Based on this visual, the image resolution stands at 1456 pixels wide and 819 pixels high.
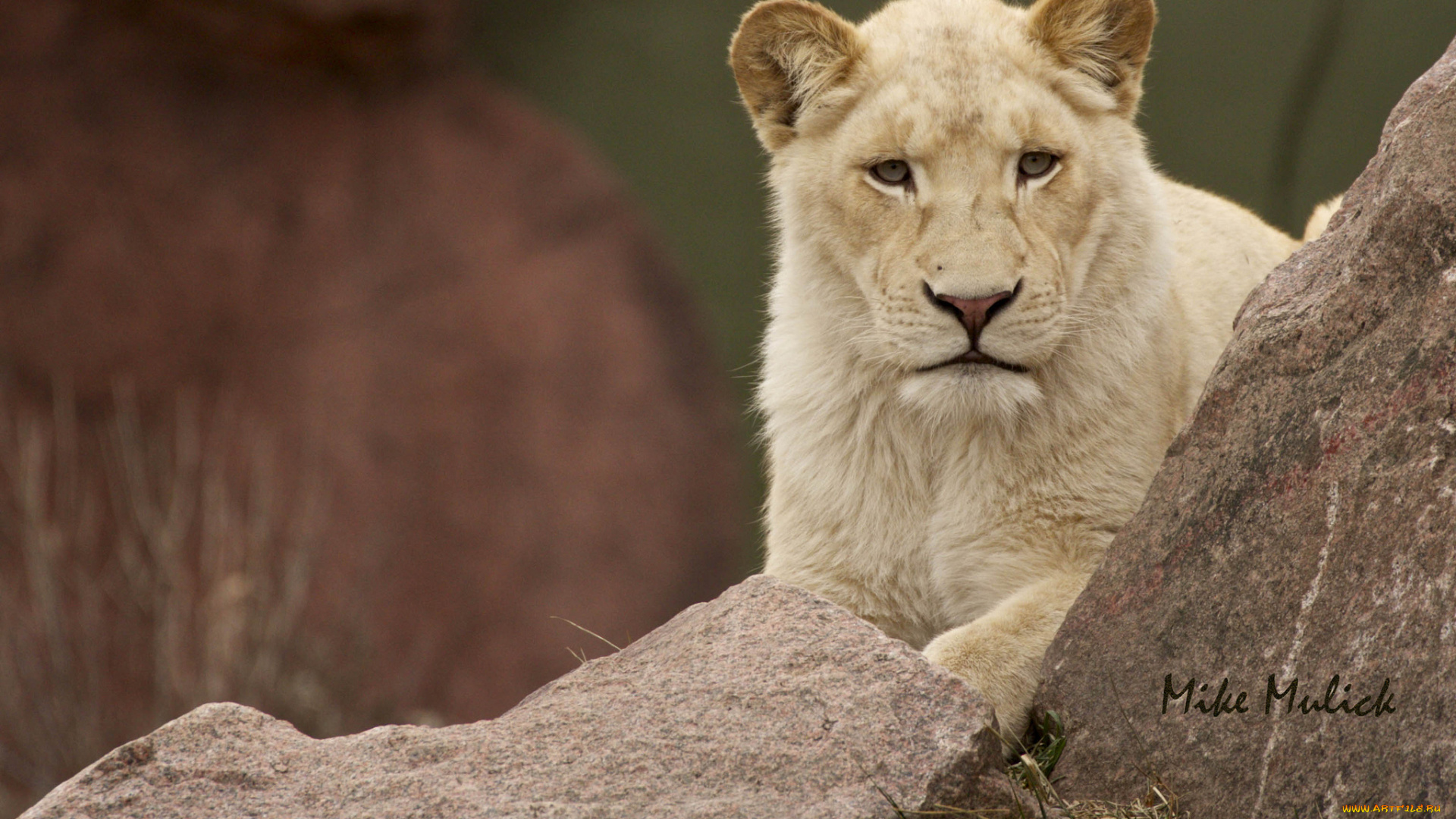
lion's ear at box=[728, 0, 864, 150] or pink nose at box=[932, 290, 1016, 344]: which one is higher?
lion's ear at box=[728, 0, 864, 150]

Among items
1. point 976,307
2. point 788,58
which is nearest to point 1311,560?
point 976,307

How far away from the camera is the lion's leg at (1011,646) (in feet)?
10.1

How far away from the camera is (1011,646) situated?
10.5 ft

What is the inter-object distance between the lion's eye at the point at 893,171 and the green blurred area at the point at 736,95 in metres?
4.67

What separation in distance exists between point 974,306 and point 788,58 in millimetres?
898

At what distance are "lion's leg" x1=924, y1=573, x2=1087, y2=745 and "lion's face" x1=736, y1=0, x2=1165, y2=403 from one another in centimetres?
46

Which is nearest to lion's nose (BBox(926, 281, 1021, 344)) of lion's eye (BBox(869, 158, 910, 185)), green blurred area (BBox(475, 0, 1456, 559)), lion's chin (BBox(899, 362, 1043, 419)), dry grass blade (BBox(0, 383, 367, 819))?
lion's chin (BBox(899, 362, 1043, 419))

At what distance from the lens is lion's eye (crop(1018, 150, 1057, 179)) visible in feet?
11.3

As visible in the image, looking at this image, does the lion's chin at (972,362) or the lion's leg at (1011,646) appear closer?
the lion's leg at (1011,646)

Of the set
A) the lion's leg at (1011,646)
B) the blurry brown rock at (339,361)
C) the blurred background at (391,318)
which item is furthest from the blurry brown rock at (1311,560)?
the blurry brown rock at (339,361)

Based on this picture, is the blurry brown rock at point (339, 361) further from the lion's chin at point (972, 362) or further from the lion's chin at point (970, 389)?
the lion's chin at point (972, 362)

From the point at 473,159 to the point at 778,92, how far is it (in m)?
5.98

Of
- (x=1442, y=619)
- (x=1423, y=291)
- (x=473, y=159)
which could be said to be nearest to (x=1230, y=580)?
(x=1442, y=619)

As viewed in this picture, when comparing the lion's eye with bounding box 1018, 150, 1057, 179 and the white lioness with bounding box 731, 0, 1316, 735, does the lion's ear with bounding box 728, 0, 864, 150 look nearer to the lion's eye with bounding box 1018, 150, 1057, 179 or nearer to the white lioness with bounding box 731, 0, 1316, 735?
the white lioness with bounding box 731, 0, 1316, 735
